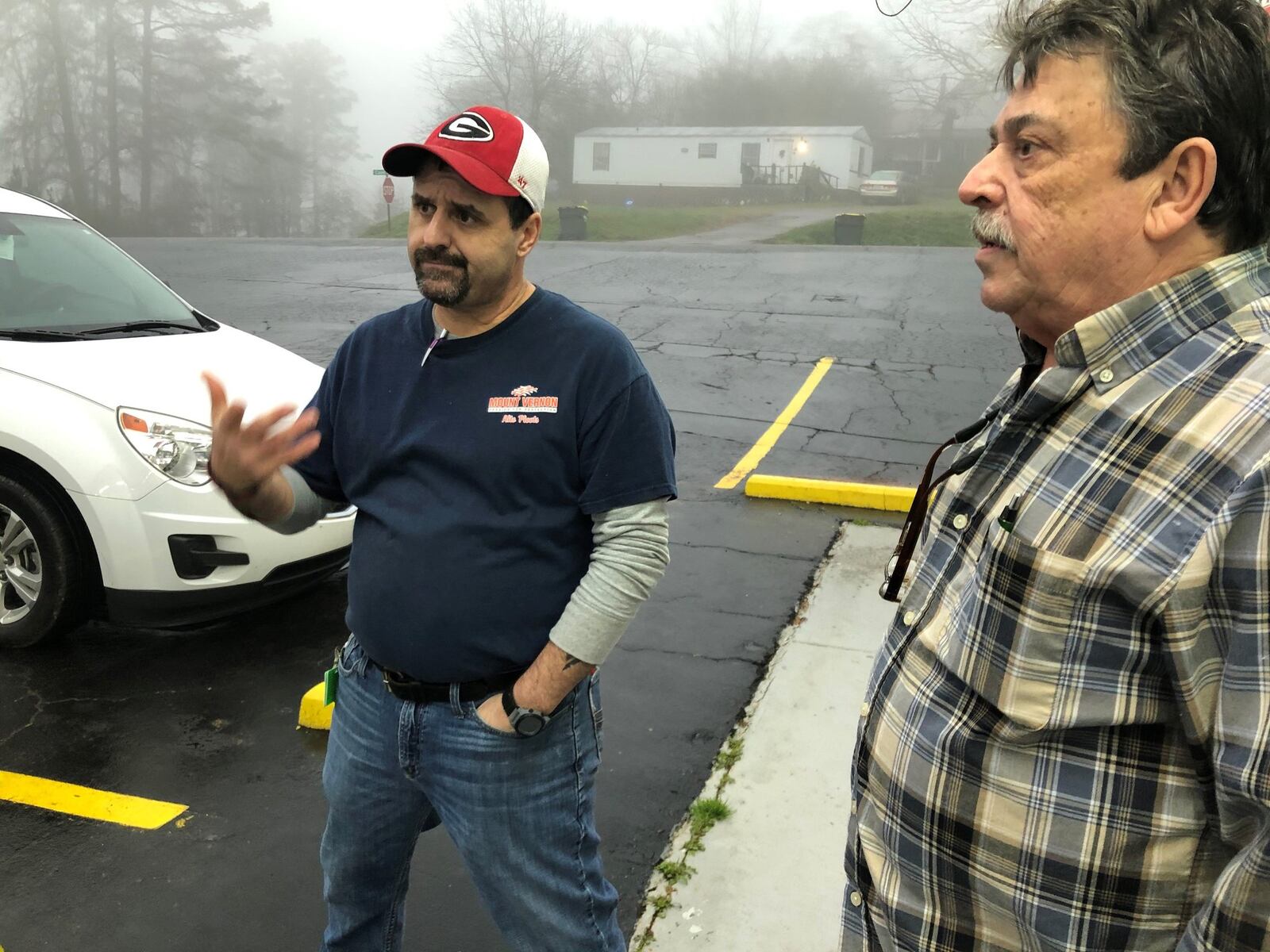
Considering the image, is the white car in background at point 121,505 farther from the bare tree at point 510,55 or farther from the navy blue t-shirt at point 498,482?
the bare tree at point 510,55

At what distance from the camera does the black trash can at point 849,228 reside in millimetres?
28188

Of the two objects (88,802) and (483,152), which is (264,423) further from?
(88,802)

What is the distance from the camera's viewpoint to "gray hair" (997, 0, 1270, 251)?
4.27 ft

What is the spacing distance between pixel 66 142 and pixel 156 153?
14.6 feet

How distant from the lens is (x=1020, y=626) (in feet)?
4.25

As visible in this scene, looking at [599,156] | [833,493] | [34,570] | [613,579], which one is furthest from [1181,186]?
[599,156]

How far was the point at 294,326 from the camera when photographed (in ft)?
43.5

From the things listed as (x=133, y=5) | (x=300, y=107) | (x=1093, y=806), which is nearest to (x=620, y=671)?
(x=1093, y=806)

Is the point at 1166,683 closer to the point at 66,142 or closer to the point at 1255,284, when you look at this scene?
the point at 1255,284

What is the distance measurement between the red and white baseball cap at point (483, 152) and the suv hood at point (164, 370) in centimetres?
219

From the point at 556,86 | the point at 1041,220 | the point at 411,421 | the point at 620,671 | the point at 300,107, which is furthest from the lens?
the point at 300,107

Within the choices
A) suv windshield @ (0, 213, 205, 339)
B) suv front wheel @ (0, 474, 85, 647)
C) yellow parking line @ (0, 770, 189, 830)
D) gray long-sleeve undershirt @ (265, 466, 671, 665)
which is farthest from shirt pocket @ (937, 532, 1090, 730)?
suv windshield @ (0, 213, 205, 339)

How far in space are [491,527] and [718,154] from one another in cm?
6581

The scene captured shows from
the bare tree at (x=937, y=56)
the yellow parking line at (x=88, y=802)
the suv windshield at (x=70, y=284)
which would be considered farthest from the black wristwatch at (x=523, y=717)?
the bare tree at (x=937, y=56)
